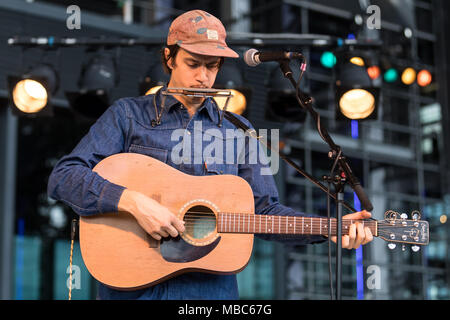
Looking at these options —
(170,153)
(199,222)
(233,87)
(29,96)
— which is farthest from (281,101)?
(199,222)

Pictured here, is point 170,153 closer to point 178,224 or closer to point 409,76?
point 178,224

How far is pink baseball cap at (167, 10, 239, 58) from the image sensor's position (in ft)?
10.2

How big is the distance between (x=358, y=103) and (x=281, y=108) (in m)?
0.75

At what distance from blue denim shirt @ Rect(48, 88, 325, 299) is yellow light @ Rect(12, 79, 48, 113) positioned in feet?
9.44

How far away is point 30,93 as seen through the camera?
588 centimetres

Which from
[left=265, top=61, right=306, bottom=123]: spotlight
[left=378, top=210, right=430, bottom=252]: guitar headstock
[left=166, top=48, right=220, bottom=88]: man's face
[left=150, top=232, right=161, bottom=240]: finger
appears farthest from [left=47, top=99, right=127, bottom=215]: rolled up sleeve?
[left=265, top=61, right=306, bottom=123]: spotlight

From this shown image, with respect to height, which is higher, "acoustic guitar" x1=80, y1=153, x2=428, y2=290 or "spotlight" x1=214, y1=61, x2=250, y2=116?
"spotlight" x1=214, y1=61, x2=250, y2=116

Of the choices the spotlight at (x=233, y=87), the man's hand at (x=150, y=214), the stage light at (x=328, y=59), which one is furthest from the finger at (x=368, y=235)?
the stage light at (x=328, y=59)

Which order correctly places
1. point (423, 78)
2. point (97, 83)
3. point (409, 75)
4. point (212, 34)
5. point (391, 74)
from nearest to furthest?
point (212, 34) → point (97, 83) → point (391, 74) → point (409, 75) → point (423, 78)

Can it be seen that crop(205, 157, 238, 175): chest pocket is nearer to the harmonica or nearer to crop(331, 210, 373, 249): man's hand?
the harmonica

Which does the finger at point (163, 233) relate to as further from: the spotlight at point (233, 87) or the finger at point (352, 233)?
the spotlight at point (233, 87)

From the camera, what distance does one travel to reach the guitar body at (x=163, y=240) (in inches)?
114

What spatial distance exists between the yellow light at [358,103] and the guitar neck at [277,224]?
294 centimetres

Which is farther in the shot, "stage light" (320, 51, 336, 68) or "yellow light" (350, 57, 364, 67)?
"stage light" (320, 51, 336, 68)
